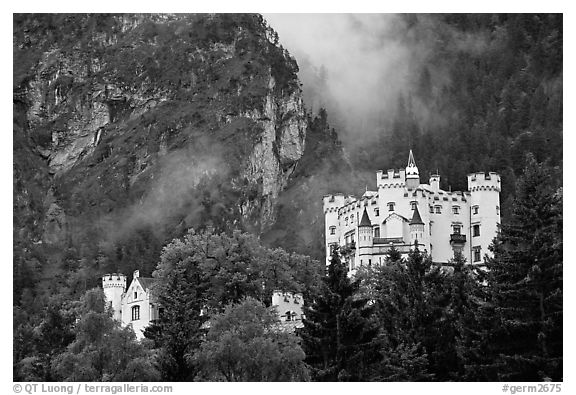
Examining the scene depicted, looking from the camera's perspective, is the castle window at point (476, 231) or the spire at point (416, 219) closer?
the spire at point (416, 219)

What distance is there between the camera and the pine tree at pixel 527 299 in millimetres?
52469

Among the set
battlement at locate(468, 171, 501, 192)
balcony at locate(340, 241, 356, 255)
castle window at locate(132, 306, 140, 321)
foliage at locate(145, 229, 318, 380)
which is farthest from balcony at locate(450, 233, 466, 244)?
castle window at locate(132, 306, 140, 321)

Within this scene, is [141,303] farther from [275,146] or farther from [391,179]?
[275,146]

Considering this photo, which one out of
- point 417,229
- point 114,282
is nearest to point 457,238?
point 417,229

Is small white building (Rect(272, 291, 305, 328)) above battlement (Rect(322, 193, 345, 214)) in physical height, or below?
below

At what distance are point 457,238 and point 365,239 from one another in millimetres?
7655

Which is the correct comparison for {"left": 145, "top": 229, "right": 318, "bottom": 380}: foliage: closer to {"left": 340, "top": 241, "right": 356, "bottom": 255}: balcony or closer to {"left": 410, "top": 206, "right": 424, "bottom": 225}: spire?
{"left": 340, "top": 241, "right": 356, "bottom": 255}: balcony

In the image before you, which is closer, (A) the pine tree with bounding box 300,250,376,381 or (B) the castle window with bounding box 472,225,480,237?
(A) the pine tree with bounding box 300,250,376,381

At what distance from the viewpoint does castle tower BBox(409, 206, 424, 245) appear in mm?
99062

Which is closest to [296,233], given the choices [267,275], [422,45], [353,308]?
[422,45]

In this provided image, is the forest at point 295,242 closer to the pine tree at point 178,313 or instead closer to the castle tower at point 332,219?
the pine tree at point 178,313

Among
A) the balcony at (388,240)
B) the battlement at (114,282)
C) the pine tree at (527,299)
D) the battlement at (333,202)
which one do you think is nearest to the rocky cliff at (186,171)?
the battlement at (333,202)

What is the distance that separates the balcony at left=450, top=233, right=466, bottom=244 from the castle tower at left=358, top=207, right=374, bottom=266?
665cm

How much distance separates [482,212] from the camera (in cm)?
10225
